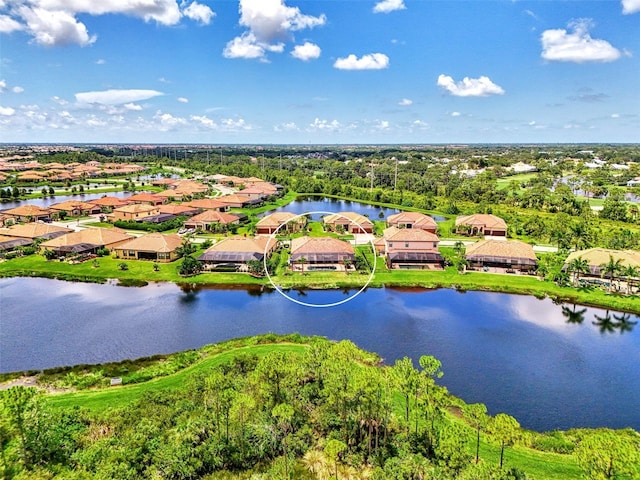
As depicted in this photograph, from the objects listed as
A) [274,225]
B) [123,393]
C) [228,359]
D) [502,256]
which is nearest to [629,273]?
[502,256]

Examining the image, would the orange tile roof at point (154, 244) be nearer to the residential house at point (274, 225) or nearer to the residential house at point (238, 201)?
the residential house at point (274, 225)

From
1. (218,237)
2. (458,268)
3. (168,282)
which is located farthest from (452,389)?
(218,237)

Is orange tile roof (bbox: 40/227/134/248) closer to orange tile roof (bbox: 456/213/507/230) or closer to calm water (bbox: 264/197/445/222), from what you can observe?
calm water (bbox: 264/197/445/222)

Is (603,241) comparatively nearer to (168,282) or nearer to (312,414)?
(312,414)

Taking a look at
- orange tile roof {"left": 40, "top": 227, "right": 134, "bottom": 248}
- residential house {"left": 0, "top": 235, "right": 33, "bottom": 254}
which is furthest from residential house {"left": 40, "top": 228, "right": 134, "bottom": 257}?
residential house {"left": 0, "top": 235, "right": 33, "bottom": 254}

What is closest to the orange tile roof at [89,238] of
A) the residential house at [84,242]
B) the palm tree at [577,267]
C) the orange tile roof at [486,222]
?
the residential house at [84,242]
